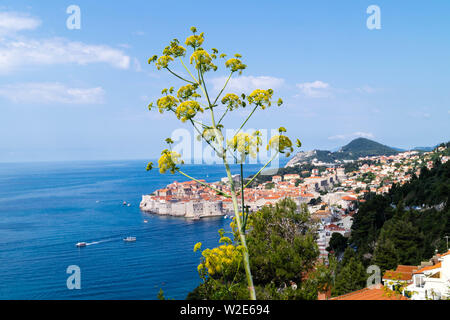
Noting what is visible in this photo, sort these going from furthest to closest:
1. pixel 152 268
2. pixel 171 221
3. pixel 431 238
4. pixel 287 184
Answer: pixel 287 184 → pixel 171 221 → pixel 152 268 → pixel 431 238

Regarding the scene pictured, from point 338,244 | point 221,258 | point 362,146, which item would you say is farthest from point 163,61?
point 362,146

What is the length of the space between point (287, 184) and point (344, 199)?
16582mm

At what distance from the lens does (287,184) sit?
6362 cm

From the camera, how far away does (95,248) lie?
35.0 meters

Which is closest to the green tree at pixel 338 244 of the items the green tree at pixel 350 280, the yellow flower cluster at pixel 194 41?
the green tree at pixel 350 280

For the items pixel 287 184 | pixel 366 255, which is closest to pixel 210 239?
pixel 366 255

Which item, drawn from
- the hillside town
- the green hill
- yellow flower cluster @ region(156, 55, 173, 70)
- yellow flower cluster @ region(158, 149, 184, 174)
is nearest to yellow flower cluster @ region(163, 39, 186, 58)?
yellow flower cluster @ region(156, 55, 173, 70)

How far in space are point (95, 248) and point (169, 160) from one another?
36558 millimetres

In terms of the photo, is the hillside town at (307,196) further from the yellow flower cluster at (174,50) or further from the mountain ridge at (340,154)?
the mountain ridge at (340,154)

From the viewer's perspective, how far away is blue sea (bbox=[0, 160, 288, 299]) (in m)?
25.4

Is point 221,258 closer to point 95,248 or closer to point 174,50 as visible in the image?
point 174,50
